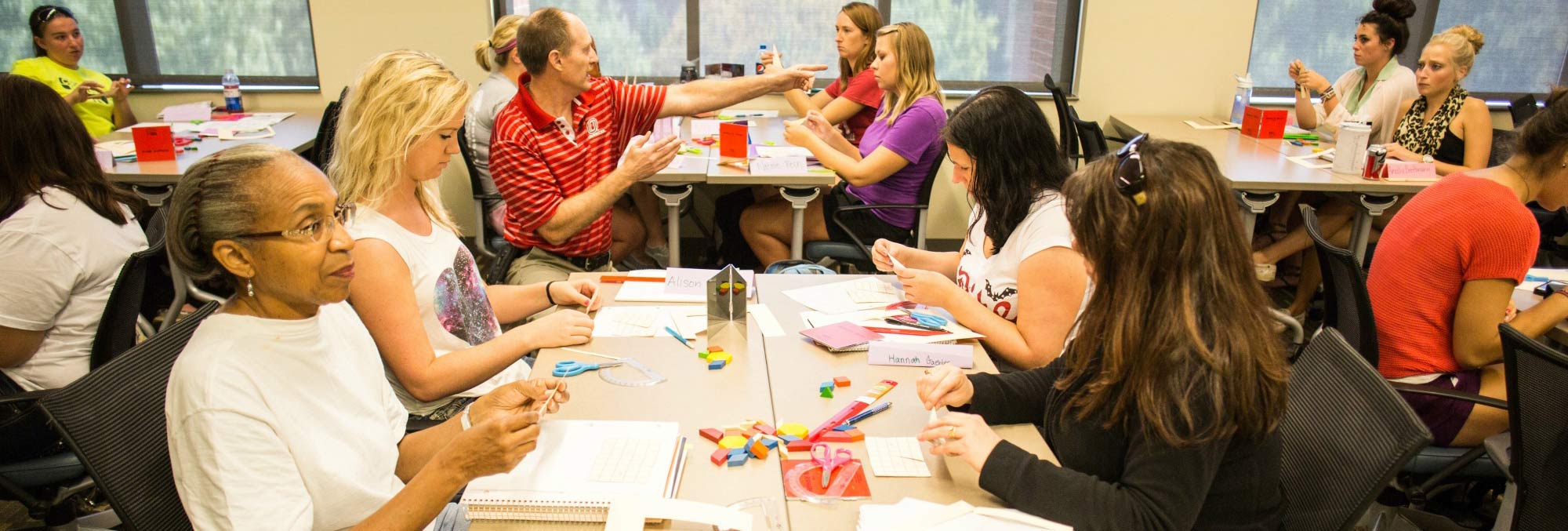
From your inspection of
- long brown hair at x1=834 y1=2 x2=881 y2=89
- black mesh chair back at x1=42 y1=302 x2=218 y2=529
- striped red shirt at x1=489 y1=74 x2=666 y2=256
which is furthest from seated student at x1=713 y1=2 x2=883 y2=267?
black mesh chair back at x1=42 y1=302 x2=218 y2=529

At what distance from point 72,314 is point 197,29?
12.0 feet

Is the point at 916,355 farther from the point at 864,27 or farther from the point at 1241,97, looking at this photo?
the point at 1241,97

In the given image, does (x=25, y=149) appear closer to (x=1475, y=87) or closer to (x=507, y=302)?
(x=507, y=302)

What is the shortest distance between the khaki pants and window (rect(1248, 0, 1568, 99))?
14.3 ft

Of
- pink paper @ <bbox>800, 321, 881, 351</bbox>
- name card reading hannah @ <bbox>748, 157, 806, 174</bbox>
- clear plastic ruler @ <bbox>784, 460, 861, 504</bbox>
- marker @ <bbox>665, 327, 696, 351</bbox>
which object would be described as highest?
name card reading hannah @ <bbox>748, 157, 806, 174</bbox>

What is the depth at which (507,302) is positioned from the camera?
8.07ft

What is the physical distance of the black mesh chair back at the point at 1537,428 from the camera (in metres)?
1.71

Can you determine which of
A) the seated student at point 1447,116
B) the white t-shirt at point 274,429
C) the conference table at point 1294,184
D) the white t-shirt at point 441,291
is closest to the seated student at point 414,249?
the white t-shirt at point 441,291

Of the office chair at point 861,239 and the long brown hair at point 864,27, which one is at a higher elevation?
the long brown hair at point 864,27

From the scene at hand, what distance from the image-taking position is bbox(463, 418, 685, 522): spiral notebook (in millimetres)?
1436

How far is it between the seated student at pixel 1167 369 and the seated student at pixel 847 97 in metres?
2.92

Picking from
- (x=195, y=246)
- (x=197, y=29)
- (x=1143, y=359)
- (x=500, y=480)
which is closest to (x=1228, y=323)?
(x=1143, y=359)

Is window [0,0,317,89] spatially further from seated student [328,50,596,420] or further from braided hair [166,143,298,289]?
braided hair [166,143,298,289]

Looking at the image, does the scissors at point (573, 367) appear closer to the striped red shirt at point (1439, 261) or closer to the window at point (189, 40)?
the striped red shirt at point (1439, 261)
